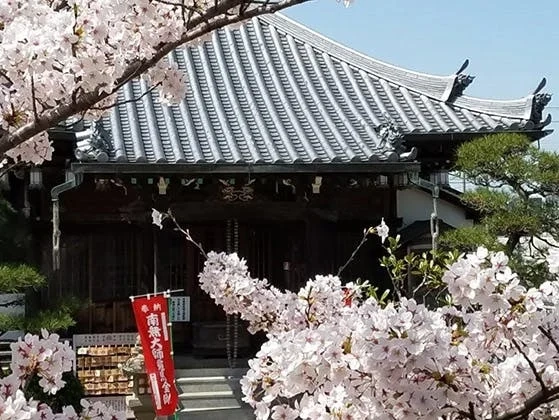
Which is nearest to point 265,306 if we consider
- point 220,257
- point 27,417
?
point 220,257

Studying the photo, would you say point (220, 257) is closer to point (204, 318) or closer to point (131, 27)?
point (131, 27)

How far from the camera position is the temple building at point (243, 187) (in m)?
9.18

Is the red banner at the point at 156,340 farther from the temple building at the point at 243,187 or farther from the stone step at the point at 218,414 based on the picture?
the temple building at the point at 243,187

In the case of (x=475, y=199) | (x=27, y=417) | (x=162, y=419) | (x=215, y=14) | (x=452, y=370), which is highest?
(x=215, y=14)

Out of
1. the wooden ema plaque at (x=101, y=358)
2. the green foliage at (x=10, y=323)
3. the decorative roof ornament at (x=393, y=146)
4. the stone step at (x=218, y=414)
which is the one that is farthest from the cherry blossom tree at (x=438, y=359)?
the wooden ema plaque at (x=101, y=358)

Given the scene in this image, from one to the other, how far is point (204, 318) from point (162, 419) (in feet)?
9.54

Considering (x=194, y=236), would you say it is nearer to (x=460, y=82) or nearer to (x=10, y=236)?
(x=10, y=236)

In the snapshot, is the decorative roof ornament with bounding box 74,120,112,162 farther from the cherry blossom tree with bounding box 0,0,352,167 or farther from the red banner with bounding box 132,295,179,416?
the cherry blossom tree with bounding box 0,0,352,167

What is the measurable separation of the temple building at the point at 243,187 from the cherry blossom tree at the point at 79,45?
553 cm

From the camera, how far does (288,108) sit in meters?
10.8

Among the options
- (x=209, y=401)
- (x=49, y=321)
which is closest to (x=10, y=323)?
(x=49, y=321)

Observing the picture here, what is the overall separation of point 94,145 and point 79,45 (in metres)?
5.90

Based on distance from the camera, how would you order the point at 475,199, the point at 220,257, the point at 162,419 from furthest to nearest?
the point at 475,199
the point at 162,419
the point at 220,257

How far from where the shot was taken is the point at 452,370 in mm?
2174
